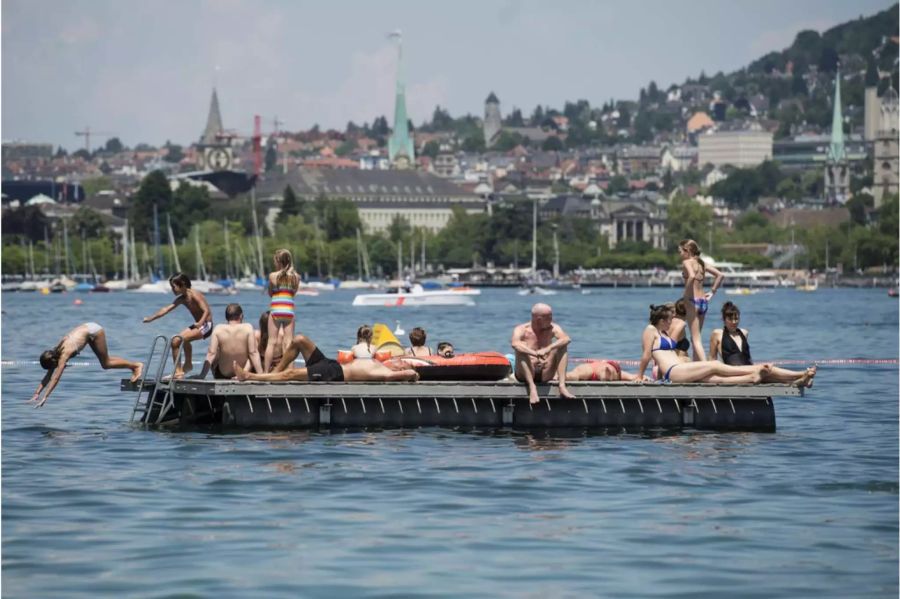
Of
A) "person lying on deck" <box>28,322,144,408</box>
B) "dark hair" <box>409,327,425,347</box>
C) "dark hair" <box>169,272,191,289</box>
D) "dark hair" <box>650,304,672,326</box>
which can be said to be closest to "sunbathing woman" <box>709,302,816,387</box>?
"dark hair" <box>650,304,672,326</box>

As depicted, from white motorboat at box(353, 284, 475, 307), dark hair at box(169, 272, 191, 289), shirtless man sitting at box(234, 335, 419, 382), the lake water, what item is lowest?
white motorboat at box(353, 284, 475, 307)

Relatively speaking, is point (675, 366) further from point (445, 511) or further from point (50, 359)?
point (50, 359)

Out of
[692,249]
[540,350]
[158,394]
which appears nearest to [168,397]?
[158,394]

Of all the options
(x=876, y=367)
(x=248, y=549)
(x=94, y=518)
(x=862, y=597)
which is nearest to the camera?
(x=862, y=597)

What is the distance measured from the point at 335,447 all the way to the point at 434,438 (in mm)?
1483

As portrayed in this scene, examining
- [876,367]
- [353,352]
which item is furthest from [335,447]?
[876,367]

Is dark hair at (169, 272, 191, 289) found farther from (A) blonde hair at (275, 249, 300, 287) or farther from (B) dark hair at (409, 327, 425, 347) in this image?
(B) dark hair at (409, 327, 425, 347)

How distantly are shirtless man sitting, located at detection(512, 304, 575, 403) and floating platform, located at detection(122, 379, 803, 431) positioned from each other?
0.18 m

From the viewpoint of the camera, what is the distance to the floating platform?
25.4 metres

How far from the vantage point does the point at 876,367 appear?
45156 mm

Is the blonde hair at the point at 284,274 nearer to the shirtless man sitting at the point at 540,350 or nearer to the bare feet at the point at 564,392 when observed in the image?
the shirtless man sitting at the point at 540,350

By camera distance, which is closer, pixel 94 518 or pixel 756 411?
pixel 94 518

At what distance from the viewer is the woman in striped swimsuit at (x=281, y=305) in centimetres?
2595

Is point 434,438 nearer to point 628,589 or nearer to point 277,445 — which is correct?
point 277,445
